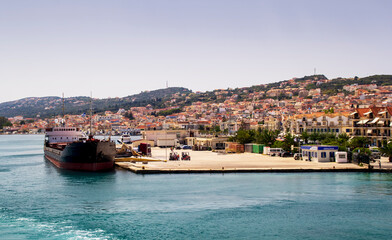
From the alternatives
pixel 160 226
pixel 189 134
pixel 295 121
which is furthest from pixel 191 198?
pixel 189 134

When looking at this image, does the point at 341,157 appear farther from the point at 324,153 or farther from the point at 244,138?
the point at 244,138

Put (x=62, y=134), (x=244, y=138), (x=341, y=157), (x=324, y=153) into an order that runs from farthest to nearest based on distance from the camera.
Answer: (x=62, y=134) < (x=244, y=138) < (x=324, y=153) < (x=341, y=157)

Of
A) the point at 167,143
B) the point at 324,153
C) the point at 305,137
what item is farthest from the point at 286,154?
the point at 167,143

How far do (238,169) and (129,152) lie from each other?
1976 cm

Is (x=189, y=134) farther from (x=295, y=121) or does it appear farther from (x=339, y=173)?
(x=339, y=173)

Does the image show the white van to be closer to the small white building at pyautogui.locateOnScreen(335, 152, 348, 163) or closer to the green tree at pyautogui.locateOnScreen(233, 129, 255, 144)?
the green tree at pyautogui.locateOnScreen(233, 129, 255, 144)

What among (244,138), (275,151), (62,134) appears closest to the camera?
(275,151)

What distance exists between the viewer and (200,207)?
2497 centimetres

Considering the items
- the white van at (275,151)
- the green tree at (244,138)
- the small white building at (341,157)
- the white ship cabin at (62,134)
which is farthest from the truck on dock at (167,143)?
the small white building at (341,157)

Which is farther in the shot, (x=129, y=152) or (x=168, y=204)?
(x=129, y=152)

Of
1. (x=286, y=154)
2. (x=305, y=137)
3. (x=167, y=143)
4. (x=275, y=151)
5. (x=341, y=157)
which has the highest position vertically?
(x=305, y=137)

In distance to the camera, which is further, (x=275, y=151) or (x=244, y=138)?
(x=244, y=138)

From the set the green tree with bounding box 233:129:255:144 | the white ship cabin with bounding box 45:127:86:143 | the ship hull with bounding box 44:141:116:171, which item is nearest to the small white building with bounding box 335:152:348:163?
the green tree with bounding box 233:129:255:144

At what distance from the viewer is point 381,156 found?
163ft
